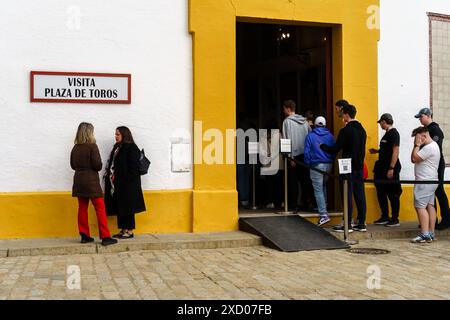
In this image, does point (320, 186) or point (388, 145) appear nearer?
point (320, 186)

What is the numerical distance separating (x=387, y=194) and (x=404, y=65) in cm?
246

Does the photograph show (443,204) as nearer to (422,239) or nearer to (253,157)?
(422,239)

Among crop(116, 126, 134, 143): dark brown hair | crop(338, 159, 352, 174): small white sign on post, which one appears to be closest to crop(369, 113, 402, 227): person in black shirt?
crop(338, 159, 352, 174): small white sign on post

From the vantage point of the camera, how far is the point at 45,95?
388 inches

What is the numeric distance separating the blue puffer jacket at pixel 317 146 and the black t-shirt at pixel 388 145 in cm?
98

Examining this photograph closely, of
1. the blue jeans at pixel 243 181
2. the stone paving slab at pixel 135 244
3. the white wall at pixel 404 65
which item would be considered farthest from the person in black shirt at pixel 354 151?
the blue jeans at pixel 243 181

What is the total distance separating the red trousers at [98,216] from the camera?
9195 mm

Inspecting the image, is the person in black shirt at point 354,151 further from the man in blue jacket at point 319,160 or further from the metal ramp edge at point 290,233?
the metal ramp edge at point 290,233

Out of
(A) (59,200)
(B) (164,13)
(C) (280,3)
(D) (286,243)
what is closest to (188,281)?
(D) (286,243)

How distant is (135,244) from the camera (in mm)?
9227

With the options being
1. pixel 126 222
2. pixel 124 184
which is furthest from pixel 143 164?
pixel 126 222

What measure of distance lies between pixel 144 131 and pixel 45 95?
1600 mm

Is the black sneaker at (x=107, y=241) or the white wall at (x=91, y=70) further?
the white wall at (x=91, y=70)

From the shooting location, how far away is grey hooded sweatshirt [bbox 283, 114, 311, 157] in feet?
36.9
